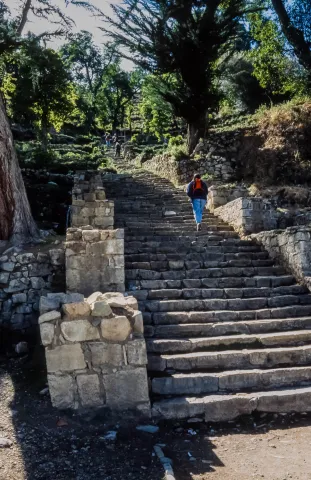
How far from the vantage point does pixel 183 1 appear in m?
17.5

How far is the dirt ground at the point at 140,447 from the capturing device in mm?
3596

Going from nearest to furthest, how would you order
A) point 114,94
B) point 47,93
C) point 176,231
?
point 176,231
point 47,93
point 114,94

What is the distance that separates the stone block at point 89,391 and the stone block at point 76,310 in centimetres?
69

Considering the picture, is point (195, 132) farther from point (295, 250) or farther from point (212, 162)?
point (295, 250)

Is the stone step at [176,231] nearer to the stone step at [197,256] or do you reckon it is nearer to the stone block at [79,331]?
the stone step at [197,256]

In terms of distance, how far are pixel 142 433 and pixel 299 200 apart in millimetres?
11075

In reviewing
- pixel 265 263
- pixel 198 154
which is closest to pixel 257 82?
pixel 198 154

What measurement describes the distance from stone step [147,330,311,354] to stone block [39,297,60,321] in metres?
1.51

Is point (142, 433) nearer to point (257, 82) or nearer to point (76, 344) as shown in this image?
point (76, 344)

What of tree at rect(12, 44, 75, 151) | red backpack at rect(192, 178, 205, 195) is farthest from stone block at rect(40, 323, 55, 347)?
tree at rect(12, 44, 75, 151)

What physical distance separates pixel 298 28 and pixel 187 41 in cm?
533

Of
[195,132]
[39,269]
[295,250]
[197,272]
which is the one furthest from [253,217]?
[195,132]

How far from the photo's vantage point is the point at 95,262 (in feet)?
20.9

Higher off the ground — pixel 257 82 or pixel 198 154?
pixel 257 82
